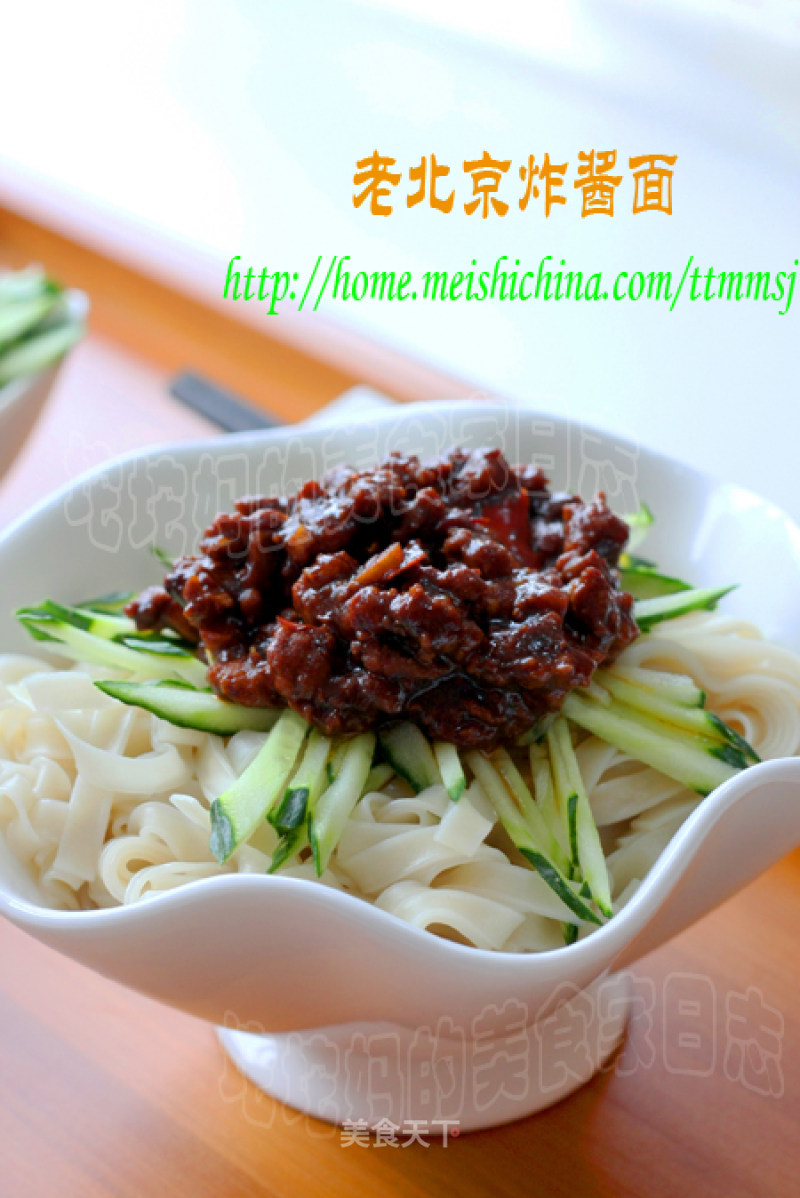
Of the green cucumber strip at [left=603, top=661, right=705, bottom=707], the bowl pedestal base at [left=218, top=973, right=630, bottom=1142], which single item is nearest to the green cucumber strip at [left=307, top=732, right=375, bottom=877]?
the bowl pedestal base at [left=218, top=973, right=630, bottom=1142]

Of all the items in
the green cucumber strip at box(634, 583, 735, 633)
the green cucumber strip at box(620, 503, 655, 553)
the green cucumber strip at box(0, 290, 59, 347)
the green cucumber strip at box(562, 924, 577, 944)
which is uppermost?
the green cucumber strip at box(0, 290, 59, 347)

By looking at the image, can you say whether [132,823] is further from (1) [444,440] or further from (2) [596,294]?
(2) [596,294]

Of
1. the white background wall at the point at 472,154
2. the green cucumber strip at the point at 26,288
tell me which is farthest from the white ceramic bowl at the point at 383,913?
the white background wall at the point at 472,154

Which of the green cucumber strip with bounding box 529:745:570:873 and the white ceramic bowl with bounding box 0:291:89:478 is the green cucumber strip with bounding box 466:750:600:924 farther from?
the white ceramic bowl with bounding box 0:291:89:478

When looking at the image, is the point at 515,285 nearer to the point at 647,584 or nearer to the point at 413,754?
the point at 647,584

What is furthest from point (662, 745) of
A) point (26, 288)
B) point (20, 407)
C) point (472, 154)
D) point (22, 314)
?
point (472, 154)

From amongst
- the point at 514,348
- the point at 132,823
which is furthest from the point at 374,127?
the point at 132,823
